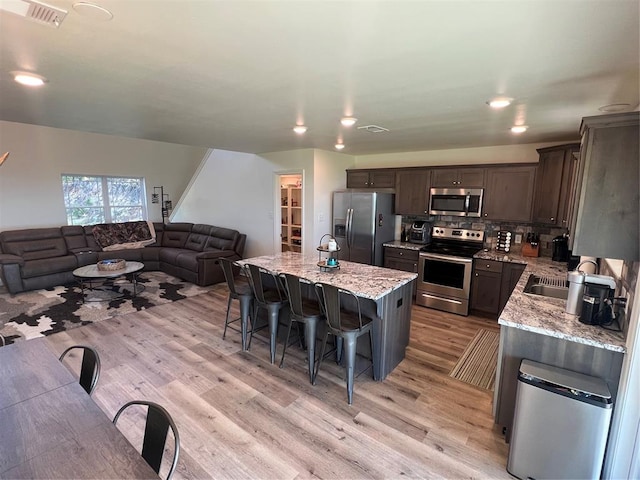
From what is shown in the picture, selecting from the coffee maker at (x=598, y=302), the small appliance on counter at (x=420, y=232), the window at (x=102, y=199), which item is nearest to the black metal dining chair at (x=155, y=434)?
the coffee maker at (x=598, y=302)

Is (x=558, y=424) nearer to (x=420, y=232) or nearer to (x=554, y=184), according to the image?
(x=554, y=184)

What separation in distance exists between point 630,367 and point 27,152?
8.65 meters

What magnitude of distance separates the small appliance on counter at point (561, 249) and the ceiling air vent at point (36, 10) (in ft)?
16.3

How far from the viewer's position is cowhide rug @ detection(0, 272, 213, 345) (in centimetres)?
391

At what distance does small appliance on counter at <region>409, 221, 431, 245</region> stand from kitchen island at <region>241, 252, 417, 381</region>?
6.73 ft

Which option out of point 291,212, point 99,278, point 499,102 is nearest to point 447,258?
point 499,102

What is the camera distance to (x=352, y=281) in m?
2.95

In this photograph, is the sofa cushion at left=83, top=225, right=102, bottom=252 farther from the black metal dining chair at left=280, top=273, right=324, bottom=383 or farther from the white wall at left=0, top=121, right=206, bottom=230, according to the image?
the black metal dining chair at left=280, top=273, right=324, bottom=383

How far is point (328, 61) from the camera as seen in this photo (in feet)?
5.90

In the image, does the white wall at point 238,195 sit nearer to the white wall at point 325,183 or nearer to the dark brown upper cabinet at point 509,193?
the white wall at point 325,183

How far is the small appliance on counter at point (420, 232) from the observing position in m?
5.19

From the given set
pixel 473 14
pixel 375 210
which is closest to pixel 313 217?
pixel 375 210

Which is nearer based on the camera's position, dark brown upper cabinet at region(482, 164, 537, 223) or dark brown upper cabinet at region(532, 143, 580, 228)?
dark brown upper cabinet at region(532, 143, 580, 228)

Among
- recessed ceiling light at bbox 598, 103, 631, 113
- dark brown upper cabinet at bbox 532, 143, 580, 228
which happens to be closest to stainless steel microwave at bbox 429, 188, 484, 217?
dark brown upper cabinet at bbox 532, 143, 580, 228
